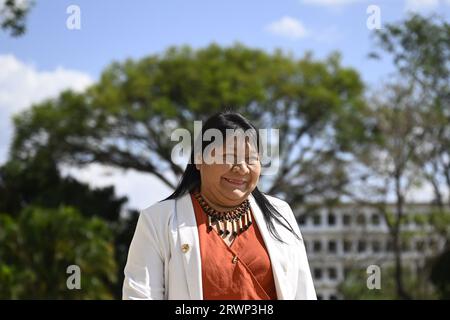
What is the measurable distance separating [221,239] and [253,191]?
0.81 feet

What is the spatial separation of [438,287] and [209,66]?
10.3 meters

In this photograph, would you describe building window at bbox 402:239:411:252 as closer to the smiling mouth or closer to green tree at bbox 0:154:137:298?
green tree at bbox 0:154:137:298

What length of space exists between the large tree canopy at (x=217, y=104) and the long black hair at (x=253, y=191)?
21947mm

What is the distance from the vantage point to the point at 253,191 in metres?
2.79

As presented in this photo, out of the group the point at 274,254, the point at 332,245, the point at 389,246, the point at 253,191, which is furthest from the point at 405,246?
the point at 274,254

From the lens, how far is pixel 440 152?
22.7 metres

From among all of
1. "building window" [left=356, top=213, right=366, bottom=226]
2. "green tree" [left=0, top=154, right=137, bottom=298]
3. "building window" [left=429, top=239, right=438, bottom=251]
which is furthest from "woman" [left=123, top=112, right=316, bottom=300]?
"building window" [left=356, top=213, right=366, bottom=226]

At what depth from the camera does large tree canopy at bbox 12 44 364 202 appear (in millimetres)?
25266

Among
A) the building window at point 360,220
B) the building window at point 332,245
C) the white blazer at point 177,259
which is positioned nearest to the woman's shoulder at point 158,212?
the white blazer at point 177,259

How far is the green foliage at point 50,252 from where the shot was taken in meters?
16.4

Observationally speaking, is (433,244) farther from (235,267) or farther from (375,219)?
(235,267)

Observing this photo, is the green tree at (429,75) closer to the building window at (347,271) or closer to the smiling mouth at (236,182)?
the building window at (347,271)

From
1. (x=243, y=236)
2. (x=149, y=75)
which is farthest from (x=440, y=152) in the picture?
(x=243, y=236)
